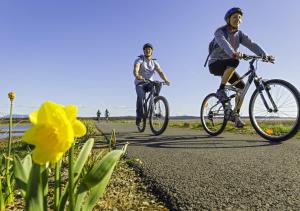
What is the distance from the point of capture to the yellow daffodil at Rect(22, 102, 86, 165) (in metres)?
0.91

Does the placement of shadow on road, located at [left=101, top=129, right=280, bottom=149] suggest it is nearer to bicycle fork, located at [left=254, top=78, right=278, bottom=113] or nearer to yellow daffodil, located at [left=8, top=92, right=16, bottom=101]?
bicycle fork, located at [left=254, top=78, right=278, bottom=113]

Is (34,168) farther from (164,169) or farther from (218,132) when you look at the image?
(218,132)

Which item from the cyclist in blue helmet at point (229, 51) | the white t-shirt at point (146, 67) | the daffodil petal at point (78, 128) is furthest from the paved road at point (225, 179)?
the white t-shirt at point (146, 67)

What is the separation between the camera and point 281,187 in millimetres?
2197

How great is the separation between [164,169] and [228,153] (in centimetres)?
125

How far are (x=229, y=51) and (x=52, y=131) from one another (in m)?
5.49

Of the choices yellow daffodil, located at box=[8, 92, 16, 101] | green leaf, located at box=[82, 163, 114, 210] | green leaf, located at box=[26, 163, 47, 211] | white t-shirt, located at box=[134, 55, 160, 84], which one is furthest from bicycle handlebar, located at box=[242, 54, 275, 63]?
green leaf, located at box=[26, 163, 47, 211]

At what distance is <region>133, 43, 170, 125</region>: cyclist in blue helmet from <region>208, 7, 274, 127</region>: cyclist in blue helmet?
181 centimetres

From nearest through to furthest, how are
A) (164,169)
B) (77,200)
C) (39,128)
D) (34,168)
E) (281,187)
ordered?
(39,128), (34,168), (77,200), (281,187), (164,169)

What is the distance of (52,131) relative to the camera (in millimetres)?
916

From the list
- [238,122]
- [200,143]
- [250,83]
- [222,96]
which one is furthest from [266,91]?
[200,143]

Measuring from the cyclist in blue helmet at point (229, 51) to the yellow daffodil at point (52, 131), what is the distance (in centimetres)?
541

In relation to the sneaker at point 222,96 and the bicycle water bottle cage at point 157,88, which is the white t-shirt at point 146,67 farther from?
the sneaker at point 222,96

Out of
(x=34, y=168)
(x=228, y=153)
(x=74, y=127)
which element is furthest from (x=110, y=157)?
(x=228, y=153)
